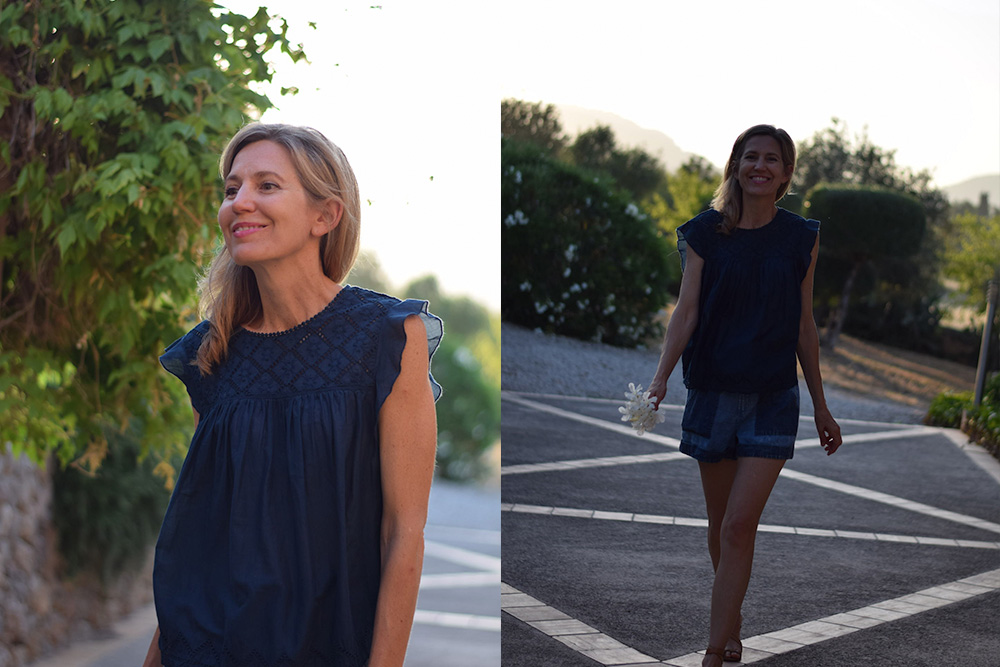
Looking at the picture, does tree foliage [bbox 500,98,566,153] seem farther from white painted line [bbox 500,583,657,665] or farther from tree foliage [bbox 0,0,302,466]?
white painted line [bbox 500,583,657,665]

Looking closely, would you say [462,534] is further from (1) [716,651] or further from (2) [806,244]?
(2) [806,244]

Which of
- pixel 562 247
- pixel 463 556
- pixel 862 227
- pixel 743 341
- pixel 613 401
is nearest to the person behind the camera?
pixel 743 341

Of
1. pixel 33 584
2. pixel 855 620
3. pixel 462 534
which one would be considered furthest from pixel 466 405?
pixel 855 620

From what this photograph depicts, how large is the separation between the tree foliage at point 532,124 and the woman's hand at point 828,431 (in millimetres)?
1490

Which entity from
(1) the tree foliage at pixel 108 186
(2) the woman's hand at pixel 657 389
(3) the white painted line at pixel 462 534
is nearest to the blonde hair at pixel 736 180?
(2) the woman's hand at pixel 657 389

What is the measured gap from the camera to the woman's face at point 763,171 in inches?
89.6

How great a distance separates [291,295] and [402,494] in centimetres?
29

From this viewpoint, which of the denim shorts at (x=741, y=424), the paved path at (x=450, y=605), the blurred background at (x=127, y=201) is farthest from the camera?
the paved path at (x=450, y=605)

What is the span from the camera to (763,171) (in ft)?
7.51

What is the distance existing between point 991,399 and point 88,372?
2.97 metres

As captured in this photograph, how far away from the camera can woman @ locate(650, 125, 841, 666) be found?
7.11 feet

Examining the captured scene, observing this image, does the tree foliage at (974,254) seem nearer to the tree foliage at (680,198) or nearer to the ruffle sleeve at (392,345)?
→ the tree foliage at (680,198)

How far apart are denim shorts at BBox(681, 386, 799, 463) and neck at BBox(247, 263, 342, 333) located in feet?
4.17

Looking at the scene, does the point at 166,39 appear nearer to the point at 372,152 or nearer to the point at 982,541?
the point at 372,152
